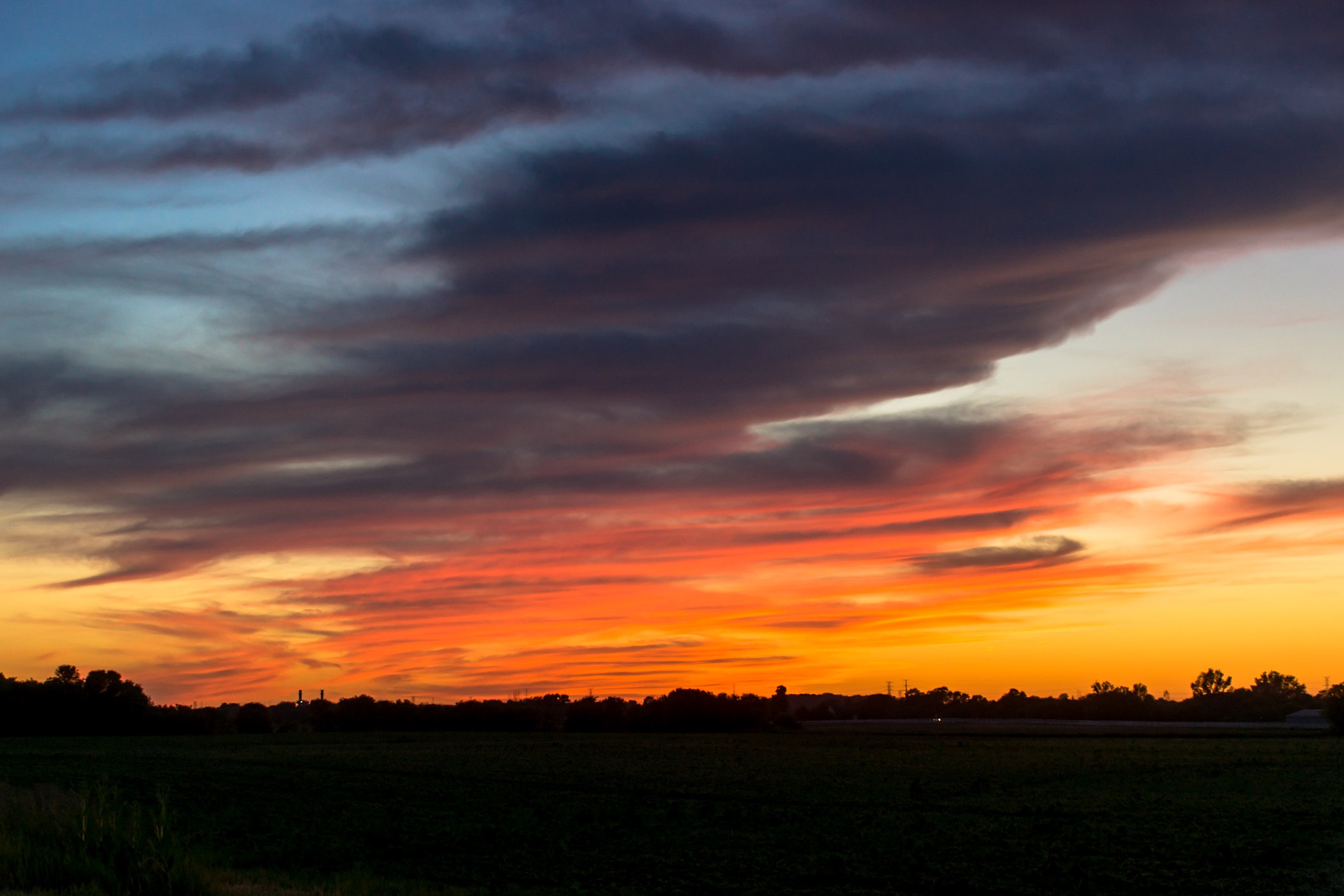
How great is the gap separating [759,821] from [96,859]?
23.0 meters

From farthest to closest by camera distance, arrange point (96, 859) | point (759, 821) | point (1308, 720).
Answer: point (1308, 720), point (759, 821), point (96, 859)

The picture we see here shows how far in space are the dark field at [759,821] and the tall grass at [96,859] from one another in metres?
4.02

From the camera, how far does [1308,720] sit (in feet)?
515

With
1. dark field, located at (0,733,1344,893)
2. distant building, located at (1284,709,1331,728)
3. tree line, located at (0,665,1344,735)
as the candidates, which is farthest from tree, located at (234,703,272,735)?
distant building, located at (1284,709,1331,728)

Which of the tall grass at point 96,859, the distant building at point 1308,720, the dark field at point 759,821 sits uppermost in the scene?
the tall grass at point 96,859

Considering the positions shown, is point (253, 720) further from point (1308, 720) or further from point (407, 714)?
point (1308, 720)

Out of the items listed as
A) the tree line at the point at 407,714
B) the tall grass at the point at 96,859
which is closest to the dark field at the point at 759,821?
the tall grass at the point at 96,859

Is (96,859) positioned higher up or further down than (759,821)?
higher up

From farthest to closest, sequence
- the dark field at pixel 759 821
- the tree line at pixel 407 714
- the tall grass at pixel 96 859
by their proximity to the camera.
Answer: the tree line at pixel 407 714 → the dark field at pixel 759 821 → the tall grass at pixel 96 859

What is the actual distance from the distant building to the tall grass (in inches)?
6013

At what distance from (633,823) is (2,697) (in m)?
137

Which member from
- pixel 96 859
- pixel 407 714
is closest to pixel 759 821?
pixel 96 859

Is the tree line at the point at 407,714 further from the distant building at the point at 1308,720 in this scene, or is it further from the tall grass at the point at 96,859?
the tall grass at the point at 96,859

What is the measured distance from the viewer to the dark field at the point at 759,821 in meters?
24.6
